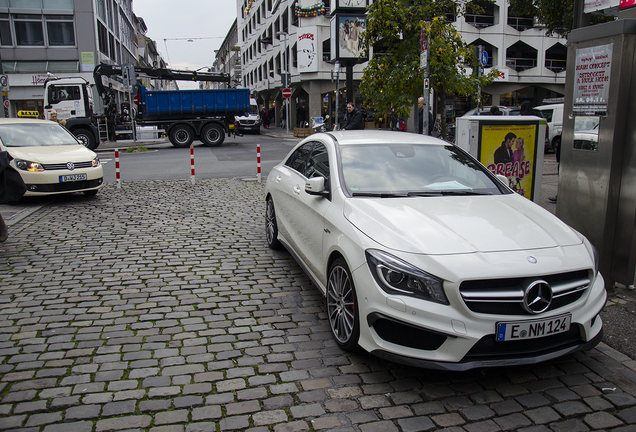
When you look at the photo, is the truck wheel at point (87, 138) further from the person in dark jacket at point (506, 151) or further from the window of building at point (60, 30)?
the person in dark jacket at point (506, 151)

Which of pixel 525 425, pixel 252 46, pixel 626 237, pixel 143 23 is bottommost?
pixel 525 425

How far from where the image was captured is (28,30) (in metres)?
33.3

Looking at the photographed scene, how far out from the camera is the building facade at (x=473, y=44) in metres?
36.0

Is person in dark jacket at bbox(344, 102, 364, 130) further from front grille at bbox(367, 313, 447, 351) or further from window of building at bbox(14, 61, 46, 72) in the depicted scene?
window of building at bbox(14, 61, 46, 72)

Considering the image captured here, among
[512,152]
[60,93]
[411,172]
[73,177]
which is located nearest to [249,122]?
[60,93]

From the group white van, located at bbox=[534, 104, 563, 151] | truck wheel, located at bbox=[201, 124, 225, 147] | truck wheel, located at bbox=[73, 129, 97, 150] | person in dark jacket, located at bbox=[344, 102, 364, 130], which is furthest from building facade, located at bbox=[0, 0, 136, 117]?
white van, located at bbox=[534, 104, 563, 151]

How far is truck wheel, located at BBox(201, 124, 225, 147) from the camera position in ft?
77.8

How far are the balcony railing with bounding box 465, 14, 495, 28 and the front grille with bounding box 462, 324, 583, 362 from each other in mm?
39239

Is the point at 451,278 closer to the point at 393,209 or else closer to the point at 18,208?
the point at 393,209

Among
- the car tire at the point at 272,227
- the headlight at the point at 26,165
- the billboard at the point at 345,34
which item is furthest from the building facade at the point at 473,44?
the car tire at the point at 272,227

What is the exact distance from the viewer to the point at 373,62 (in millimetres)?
11523

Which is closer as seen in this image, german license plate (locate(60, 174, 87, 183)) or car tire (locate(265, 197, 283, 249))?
car tire (locate(265, 197, 283, 249))

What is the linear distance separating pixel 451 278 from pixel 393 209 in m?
0.90

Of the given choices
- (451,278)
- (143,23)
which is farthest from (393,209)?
(143,23)
